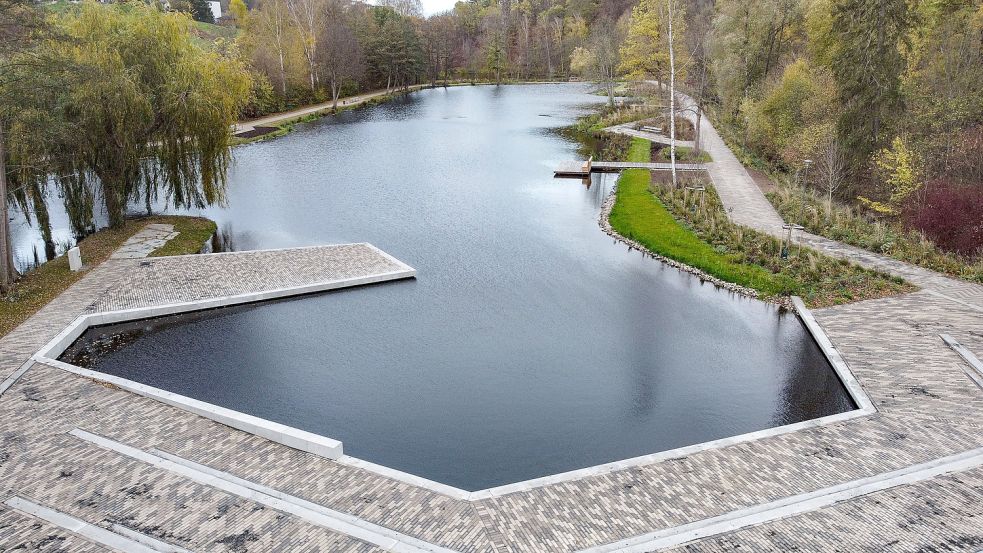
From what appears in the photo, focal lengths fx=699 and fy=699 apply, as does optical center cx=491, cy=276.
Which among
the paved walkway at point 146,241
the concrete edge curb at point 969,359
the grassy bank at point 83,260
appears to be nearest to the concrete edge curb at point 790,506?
the concrete edge curb at point 969,359

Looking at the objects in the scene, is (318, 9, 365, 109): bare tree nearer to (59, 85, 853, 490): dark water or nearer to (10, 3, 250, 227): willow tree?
(10, 3, 250, 227): willow tree

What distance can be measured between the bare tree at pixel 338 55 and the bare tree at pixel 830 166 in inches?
1640

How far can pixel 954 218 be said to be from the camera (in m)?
22.0

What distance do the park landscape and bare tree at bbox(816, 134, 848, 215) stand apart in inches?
12.2

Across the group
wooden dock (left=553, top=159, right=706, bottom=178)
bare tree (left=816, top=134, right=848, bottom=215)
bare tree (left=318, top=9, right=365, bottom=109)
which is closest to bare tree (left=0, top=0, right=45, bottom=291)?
wooden dock (left=553, top=159, right=706, bottom=178)

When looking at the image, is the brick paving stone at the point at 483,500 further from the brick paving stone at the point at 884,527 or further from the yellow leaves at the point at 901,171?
the yellow leaves at the point at 901,171

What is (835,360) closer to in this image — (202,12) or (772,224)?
(772,224)

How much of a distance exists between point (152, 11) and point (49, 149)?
611 centimetres

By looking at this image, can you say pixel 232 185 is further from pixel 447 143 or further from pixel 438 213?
pixel 447 143

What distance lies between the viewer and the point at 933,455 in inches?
488

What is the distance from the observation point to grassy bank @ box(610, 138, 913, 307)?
65.9 feet

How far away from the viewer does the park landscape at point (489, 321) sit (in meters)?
11.0

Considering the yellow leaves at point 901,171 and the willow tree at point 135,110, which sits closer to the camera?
the willow tree at point 135,110

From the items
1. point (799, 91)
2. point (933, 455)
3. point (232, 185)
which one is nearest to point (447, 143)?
point (232, 185)
